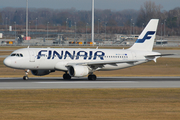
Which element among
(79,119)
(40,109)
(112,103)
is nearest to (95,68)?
(112,103)

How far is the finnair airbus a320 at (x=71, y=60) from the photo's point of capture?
38781 millimetres

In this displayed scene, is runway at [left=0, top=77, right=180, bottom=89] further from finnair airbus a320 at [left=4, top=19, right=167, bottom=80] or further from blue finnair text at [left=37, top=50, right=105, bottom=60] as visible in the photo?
blue finnair text at [left=37, top=50, right=105, bottom=60]

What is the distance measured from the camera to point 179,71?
54688 mm

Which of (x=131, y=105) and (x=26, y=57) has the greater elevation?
(x=26, y=57)

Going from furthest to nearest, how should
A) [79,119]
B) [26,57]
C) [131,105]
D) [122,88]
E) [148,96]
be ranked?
[26,57]
[122,88]
[148,96]
[131,105]
[79,119]

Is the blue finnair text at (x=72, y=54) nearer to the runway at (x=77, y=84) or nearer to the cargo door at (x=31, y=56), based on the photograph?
the cargo door at (x=31, y=56)

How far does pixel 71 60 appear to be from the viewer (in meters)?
40.7

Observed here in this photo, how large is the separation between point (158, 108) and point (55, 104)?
7.34 metres

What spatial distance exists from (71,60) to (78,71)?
2.89 metres

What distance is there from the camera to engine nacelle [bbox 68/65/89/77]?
38269 mm

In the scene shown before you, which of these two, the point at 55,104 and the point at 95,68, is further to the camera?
the point at 95,68

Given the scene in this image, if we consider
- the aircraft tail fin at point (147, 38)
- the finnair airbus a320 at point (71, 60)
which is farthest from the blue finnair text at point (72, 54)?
the aircraft tail fin at point (147, 38)

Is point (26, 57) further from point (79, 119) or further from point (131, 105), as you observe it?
point (79, 119)

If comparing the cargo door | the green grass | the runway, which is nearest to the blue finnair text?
the cargo door
